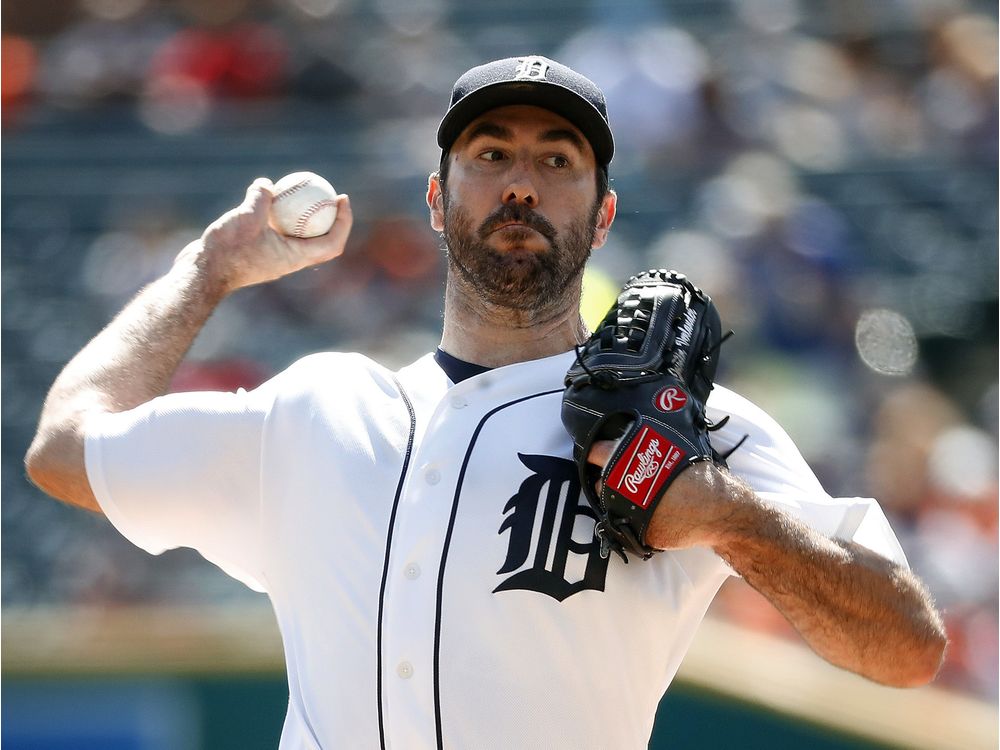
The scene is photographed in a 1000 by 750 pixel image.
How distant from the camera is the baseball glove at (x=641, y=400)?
5.91 ft

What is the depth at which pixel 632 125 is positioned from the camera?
7.07 meters

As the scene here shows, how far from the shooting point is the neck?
226cm

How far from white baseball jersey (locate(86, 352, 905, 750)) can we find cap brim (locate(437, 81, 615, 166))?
378mm

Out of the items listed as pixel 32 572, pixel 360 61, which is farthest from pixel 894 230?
pixel 32 572

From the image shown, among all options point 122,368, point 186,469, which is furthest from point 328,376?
point 122,368

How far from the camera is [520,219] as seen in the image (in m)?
2.17

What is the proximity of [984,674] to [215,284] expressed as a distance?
3355 millimetres

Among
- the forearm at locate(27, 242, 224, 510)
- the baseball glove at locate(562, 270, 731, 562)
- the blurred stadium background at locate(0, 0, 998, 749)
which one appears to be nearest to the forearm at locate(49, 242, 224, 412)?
the forearm at locate(27, 242, 224, 510)

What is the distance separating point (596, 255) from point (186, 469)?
4514 mm

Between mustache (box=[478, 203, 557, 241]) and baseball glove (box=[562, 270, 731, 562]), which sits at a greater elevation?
mustache (box=[478, 203, 557, 241])

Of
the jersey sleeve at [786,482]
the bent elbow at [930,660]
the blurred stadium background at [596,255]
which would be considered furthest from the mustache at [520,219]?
the blurred stadium background at [596,255]

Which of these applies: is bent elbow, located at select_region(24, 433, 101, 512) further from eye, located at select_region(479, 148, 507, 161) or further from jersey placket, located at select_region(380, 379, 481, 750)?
eye, located at select_region(479, 148, 507, 161)

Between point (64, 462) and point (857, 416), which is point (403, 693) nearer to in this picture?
point (64, 462)

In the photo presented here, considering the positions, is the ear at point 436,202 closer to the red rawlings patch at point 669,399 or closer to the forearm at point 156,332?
the forearm at point 156,332
